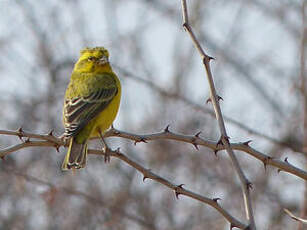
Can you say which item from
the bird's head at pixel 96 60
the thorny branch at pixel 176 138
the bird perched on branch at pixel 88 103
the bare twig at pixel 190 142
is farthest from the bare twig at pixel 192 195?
the bird's head at pixel 96 60

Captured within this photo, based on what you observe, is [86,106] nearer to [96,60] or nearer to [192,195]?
[96,60]

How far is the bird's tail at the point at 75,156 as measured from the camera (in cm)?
605

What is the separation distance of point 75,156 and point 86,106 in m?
0.97

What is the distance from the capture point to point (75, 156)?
243 inches

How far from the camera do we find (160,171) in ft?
41.0

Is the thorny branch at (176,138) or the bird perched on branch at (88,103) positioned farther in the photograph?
the bird perched on branch at (88,103)

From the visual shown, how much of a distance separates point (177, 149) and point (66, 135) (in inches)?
252

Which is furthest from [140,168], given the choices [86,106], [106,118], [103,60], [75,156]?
[103,60]

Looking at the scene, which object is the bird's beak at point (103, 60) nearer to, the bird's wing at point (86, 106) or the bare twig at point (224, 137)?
the bird's wing at point (86, 106)

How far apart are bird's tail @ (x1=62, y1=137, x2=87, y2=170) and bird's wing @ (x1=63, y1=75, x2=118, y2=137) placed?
0.11 meters

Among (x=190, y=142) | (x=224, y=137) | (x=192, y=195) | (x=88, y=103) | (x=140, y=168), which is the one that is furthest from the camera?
(x=88, y=103)

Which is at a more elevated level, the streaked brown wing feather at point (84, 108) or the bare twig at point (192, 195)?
the streaked brown wing feather at point (84, 108)

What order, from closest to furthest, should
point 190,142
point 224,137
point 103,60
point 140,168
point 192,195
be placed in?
point 192,195 → point 224,137 → point 140,168 → point 190,142 → point 103,60

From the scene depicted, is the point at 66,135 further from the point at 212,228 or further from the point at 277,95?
the point at 277,95
